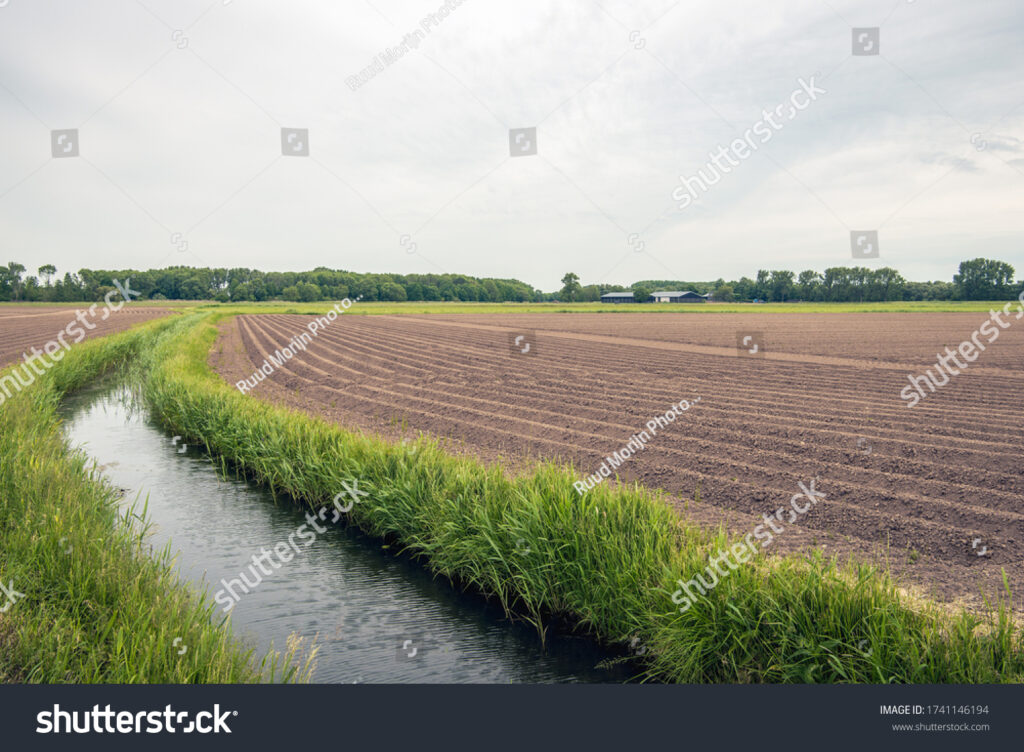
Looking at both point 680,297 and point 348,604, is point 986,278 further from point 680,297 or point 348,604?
point 348,604

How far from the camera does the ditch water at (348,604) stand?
6.27 m

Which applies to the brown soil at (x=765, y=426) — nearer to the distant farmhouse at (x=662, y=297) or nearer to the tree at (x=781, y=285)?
the tree at (x=781, y=285)

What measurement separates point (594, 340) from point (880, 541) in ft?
103

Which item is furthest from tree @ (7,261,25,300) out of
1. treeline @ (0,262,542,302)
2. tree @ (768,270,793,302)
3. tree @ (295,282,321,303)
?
tree @ (768,270,793,302)

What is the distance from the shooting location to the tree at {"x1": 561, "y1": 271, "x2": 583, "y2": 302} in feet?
418

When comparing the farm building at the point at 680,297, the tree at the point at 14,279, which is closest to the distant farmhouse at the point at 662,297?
the farm building at the point at 680,297

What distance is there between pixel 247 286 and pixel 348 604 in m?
116

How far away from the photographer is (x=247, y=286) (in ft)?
377

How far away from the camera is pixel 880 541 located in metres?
7.91

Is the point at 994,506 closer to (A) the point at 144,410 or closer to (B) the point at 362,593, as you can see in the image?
(B) the point at 362,593

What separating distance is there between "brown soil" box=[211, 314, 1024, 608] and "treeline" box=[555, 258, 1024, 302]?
85.6 meters

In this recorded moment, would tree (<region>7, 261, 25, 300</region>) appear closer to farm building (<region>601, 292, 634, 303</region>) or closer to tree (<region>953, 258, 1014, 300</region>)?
farm building (<region>601, 292, 634, 303</region>)

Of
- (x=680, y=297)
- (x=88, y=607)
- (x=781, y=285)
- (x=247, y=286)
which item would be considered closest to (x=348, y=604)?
(x=88, y=607)

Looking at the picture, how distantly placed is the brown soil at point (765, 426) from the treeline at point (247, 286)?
306ft
